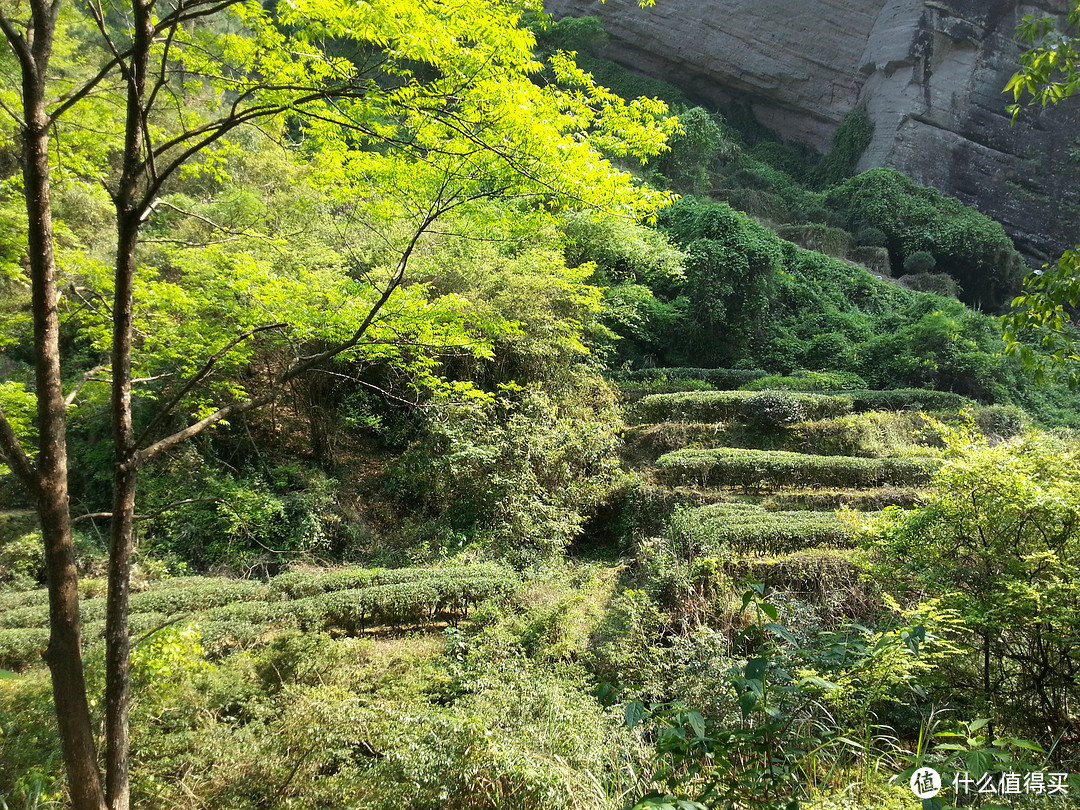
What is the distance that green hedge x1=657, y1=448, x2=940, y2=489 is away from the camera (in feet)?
27.2

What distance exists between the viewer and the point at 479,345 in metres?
4.21

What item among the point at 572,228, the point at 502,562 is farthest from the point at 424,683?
the point at 572,228

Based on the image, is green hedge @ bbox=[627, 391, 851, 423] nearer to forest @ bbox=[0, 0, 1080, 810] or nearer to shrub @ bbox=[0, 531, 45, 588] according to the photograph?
forest @ bbox=[0, 0, 1080, 810]

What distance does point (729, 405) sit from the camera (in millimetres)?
10539

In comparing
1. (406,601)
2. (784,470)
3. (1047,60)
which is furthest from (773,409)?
(1047,60)

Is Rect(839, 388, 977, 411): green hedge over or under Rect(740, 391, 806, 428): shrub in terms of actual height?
over

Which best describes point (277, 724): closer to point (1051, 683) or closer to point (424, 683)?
point (424, 683)

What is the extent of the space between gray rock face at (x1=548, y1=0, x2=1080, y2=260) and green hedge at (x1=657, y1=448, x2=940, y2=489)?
826 inches

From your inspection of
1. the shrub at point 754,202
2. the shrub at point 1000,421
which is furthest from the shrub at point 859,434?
the shrub at point 754,202

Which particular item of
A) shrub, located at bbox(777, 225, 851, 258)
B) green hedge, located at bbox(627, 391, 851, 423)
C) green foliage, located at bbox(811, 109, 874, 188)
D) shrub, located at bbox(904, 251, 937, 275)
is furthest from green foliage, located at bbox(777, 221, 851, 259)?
green hedge, located at bbox(627, 391, 851, 423)

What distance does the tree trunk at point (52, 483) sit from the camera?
7.62 ft

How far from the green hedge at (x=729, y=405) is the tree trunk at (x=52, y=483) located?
372 inches

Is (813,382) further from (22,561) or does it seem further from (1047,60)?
(22,561)

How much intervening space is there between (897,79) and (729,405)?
22.7 metres
